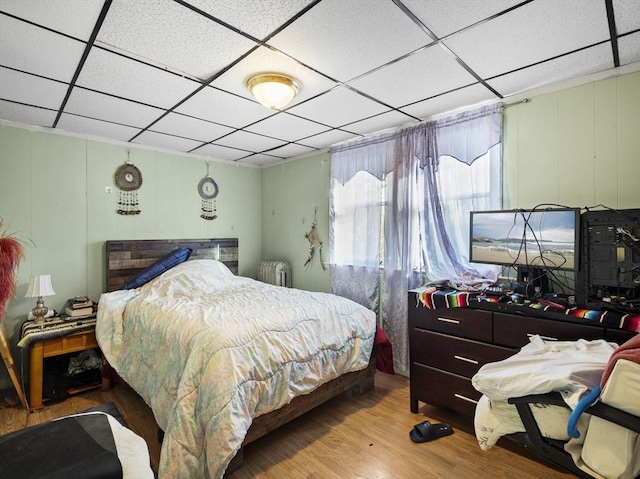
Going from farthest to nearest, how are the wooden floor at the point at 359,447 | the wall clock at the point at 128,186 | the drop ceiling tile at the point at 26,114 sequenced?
1. the wall clock at the point at 128,186
2. the drop ceiling tile at the point at 26,114
3. the wooden floor at the point at 359,447

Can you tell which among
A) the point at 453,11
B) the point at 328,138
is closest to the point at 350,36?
the point at 453,11

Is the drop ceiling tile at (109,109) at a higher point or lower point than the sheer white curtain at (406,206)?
higher

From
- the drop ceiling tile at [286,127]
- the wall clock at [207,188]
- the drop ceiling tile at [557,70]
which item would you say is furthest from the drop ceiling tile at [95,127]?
the drop ceiling tile at [557,70]

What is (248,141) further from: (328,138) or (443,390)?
(443,390)

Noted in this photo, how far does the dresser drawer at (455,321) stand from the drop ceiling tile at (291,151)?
229 centimetres

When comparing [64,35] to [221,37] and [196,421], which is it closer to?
[221,37]

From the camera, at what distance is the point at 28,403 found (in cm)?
270

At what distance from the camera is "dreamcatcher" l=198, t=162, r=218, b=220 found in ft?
13.8

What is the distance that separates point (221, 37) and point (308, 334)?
6.11 feet

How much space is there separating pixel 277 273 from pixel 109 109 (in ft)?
8.24

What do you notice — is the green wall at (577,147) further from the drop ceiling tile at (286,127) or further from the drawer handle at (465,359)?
the drop ceiling tile at (286,127)

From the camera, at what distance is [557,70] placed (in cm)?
214

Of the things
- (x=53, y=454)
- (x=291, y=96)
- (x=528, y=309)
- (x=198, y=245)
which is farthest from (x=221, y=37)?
(x=198, y=245)

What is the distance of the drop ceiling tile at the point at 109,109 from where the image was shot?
244 cm
